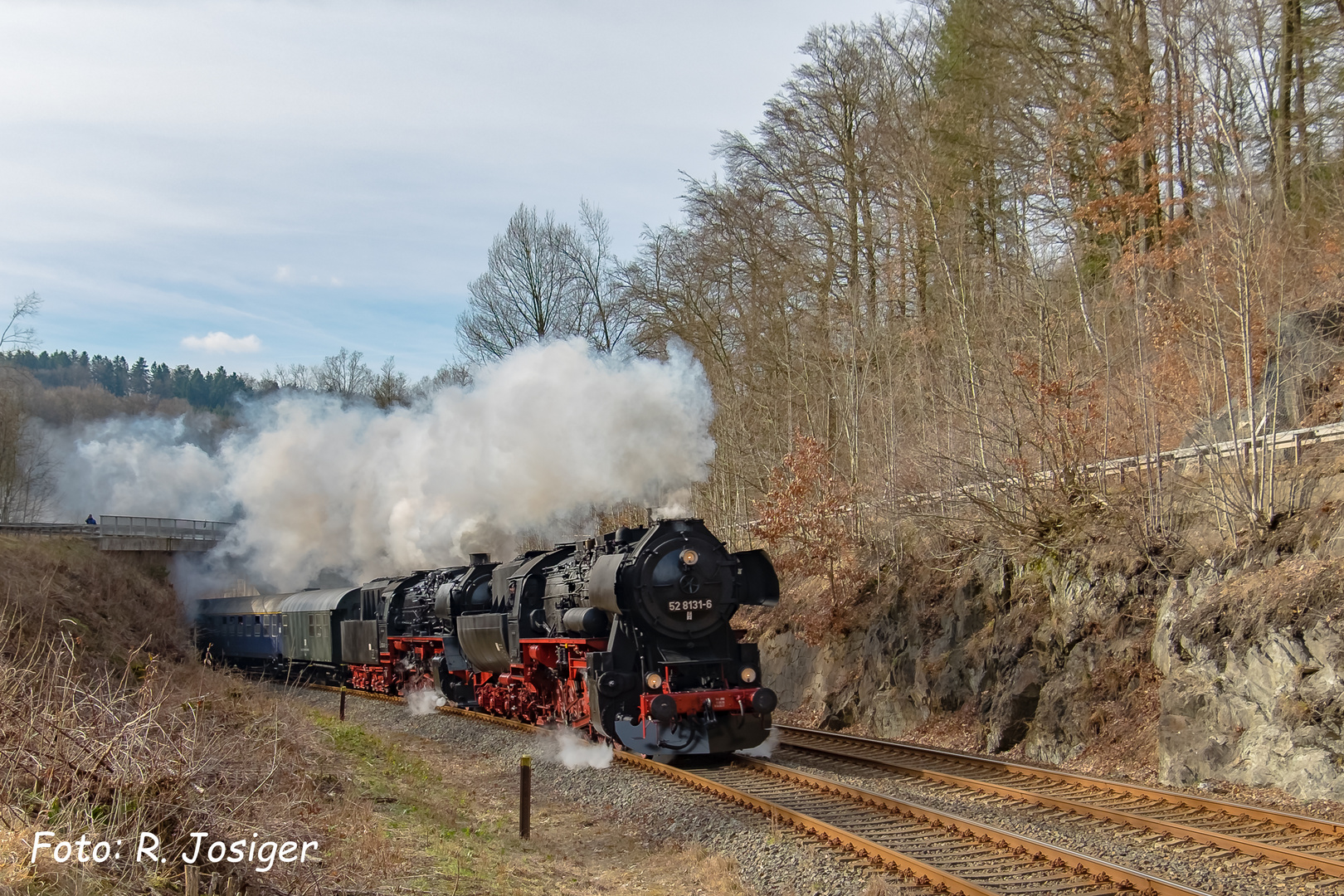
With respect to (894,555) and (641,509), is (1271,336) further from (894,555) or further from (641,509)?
(641,509)

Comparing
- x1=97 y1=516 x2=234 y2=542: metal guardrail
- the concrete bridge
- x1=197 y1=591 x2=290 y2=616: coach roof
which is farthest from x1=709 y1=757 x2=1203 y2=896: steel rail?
x1=97 y1=516 x2=234 y2=542: metal guardrail

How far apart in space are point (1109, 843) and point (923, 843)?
1.53 metres

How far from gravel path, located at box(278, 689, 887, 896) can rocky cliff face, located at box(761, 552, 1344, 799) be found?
4.80m

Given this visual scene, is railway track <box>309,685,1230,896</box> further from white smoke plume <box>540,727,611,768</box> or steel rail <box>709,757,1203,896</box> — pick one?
white smoke plume <box>540,727,611,768</box>

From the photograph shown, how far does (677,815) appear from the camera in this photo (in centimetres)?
1017

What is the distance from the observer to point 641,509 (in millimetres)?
27969

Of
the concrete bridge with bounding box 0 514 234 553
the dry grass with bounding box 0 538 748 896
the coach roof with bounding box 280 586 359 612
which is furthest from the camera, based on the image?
the concrete bridge with bounding box 0 514 234 553

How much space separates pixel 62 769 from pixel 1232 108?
74.0ft

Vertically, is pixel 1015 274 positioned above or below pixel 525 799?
above

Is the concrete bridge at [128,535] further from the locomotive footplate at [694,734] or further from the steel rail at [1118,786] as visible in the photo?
the locomotive footplate at [694,734]

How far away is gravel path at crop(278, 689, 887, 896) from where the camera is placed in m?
7.91

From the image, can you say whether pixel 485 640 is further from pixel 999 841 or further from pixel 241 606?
pixel 241 606

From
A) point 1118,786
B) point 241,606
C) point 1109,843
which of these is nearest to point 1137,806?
point 1118,786

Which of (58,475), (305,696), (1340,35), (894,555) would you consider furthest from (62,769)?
(58,475)
